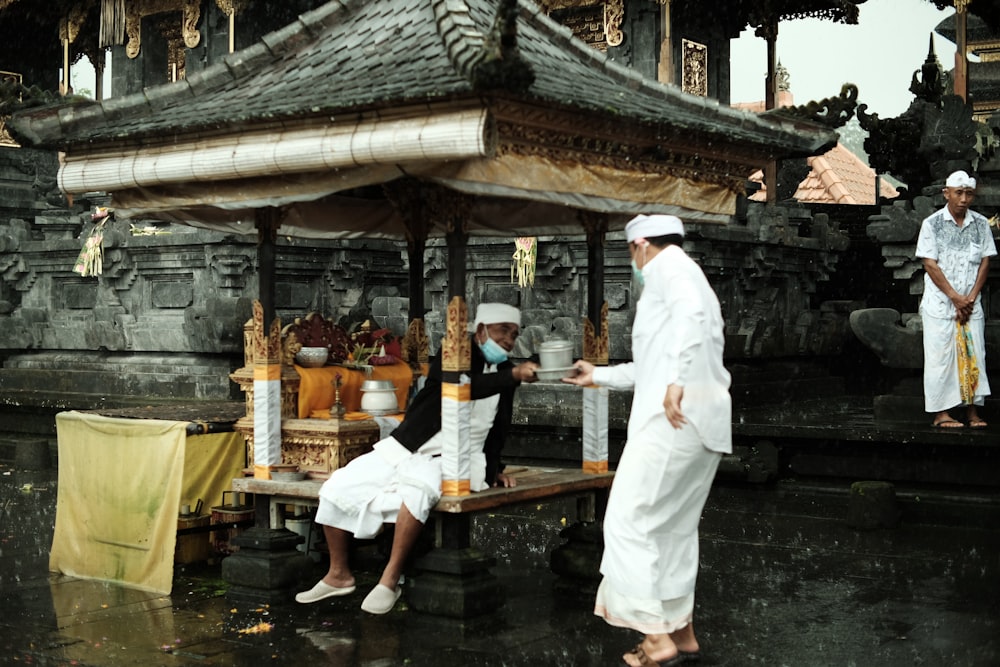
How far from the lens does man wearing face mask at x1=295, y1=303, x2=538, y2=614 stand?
24.8 ft

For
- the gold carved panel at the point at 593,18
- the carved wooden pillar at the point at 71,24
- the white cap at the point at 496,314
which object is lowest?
the white cap at the point at 496,314


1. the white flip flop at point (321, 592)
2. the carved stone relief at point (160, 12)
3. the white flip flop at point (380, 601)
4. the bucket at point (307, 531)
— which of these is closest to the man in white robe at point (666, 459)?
the white flip flop at point (380, 601)

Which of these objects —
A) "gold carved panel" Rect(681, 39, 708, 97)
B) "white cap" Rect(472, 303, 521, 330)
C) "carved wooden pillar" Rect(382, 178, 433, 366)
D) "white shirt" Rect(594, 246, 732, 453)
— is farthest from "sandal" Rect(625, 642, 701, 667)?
"gold carved panel" Rect(681, 39, 708, 97)

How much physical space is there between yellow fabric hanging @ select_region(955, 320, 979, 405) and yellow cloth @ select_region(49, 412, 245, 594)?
615 centimetres

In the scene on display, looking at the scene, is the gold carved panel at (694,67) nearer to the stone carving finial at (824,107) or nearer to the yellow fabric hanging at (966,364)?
the yellow fabric hanging at (966,364)

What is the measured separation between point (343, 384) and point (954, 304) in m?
5.55

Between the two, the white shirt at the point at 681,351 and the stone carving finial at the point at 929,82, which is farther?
the stone carving finial at the point at 929,82

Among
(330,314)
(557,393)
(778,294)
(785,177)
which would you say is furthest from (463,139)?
(785,177)

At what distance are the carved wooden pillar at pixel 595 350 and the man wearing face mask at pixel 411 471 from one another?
81 centimetres

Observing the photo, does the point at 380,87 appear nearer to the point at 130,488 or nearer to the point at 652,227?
the point at 652,227

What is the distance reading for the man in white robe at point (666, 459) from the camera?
620 centimetres

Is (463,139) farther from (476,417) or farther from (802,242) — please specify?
(802,242)

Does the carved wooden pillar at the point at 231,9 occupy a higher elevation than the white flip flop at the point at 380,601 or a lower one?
higher

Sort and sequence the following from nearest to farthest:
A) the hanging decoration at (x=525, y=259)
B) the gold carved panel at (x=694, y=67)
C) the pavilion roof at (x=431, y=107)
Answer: the pavilion roof at (x=431, y=107) → the hanging decoration at (x=525, y=259) → the gold carved panel at (x=694, y=67)
